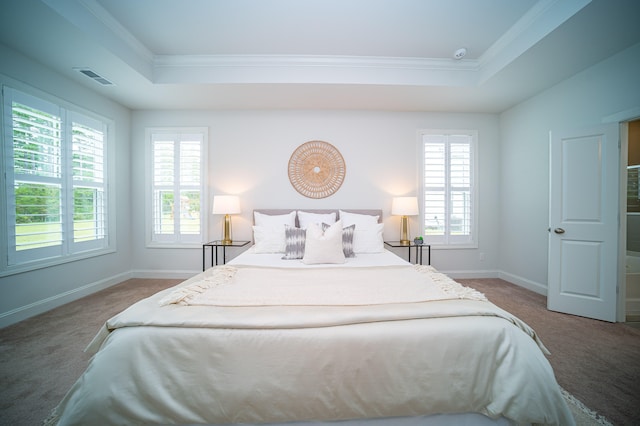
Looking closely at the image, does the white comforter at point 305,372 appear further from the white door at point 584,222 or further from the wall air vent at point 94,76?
the wall air vent at point 94,76

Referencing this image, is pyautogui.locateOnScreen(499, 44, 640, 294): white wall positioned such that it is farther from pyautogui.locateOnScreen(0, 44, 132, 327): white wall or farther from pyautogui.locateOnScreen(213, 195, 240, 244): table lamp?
pyautogui.locateOnScreen(0, 44, 132, 327): white wall

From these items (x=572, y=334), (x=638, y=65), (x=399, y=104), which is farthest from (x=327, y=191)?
→ (x=638, y=65)

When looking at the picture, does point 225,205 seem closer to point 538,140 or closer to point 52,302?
point 52,302

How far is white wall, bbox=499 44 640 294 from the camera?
2594 millimetres

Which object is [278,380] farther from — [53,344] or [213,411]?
[53,344]

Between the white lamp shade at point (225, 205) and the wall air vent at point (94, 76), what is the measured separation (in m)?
1.89

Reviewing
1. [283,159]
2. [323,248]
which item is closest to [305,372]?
[323,248]

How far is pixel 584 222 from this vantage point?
2.77 m

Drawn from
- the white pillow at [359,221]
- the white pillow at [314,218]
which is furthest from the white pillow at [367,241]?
the white pillow at [314,218]

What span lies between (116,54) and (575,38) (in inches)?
175

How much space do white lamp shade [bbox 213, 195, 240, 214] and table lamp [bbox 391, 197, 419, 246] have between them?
2.35 metres

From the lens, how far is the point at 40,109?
2.78 metres

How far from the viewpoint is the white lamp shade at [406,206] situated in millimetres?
3703

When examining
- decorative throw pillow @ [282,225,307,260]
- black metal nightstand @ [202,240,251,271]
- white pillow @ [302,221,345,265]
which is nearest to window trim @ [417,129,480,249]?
white pillow @ [302,221,345,265]
